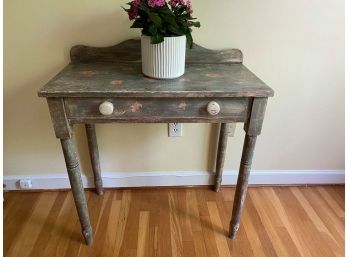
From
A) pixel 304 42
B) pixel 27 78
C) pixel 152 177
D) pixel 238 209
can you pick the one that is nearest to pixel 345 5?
pixel 304 42

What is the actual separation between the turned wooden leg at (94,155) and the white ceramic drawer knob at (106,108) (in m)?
0.47

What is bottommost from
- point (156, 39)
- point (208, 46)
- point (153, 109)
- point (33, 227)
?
point (33, 227)

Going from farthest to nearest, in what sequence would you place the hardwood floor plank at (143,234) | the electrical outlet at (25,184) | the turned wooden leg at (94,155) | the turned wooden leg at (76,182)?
the electrical outlet at (25,184) → the turned wooden leg at (94,155) → the hardwood floor plank at (143,234) → the turned wooden leg at (76,182)

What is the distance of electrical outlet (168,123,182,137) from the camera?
1.53 metres

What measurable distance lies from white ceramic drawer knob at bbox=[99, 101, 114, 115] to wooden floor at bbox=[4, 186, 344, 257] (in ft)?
2.27

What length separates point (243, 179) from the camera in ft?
3.88

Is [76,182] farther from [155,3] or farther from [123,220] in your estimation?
[155,3]

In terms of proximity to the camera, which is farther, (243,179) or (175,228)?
(175,228)

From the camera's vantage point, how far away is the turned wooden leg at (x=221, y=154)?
4.85 feet

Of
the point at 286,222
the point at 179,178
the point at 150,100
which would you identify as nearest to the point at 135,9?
the point at 150,100

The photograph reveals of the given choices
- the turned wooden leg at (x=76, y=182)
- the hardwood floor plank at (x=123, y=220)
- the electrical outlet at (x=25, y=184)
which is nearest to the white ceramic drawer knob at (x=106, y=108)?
the turned wooden leg at (x=76, y=182)

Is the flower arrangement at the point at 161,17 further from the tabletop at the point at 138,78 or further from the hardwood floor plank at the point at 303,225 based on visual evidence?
the hardwood floor plank at the point at 303,225

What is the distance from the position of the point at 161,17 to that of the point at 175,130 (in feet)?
2.26

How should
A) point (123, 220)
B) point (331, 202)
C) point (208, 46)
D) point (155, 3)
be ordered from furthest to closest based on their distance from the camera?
point (331, 202) → point (123, 220) → point (208, 46) → point (155, 3)
